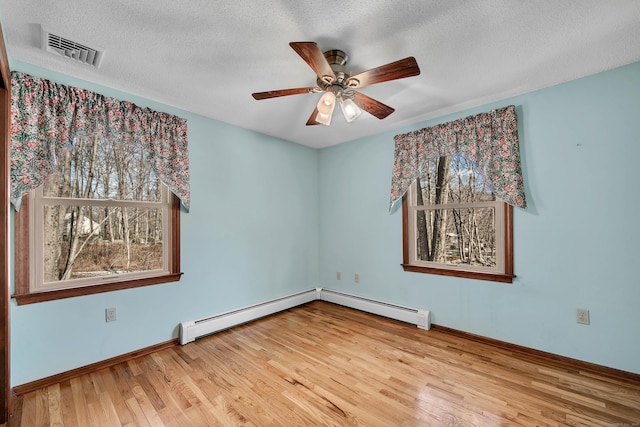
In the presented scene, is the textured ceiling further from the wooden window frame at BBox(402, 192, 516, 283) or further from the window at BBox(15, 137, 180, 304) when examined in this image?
the wooden window frame at BBox(402, 192, 516, 283)

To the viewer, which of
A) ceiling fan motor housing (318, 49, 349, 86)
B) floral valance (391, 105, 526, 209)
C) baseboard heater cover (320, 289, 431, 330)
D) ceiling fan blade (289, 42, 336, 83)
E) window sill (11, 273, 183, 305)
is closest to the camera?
ceiling fan blade (289, 42, 336, 83)

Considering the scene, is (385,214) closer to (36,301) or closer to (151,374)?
(151,374)

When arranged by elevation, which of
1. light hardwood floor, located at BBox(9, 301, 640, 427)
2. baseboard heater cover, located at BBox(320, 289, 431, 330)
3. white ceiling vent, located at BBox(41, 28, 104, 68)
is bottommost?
light hardwood floor, located at BBox(9, 301, 640, 427)

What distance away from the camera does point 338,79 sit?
76.5 inches

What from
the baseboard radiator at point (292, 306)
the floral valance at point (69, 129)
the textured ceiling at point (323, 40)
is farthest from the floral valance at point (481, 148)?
the floral valance at point (69, 129)

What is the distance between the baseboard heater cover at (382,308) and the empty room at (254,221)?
0.03 m

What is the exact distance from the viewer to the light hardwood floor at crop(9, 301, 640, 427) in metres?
1.75

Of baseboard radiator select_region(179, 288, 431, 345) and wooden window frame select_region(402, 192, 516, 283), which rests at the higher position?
wooden window frame select_region(402, 192, 516, 283)

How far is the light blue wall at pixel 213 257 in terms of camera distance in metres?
2.12

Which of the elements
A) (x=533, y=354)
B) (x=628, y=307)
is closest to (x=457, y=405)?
(x=533, y=354)

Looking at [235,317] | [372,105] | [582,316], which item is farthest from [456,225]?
[235,317]

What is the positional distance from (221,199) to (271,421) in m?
2.27

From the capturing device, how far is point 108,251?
2.51 metres

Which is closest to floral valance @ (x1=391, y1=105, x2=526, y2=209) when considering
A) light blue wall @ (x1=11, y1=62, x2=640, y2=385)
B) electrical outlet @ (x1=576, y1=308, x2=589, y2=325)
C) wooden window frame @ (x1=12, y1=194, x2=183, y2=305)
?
light blue wall @ (x1=11, y1=62, x2=640, y2=385)
